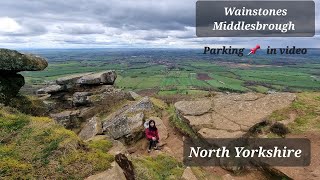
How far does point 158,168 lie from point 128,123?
7.19 m

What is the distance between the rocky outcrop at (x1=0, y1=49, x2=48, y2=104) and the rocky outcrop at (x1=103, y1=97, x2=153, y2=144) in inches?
241

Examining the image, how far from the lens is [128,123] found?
21219mm

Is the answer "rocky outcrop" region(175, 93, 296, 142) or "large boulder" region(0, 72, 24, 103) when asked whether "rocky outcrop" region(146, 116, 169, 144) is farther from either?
"large boulder" region(0, 72, 24, 103)

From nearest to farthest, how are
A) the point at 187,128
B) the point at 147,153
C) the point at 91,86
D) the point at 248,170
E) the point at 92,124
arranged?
the point at 248,170, the point at 147,153, the point at 187,128, the point at 92,124, the point at 91,86

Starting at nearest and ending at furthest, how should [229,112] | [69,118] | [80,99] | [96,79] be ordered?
[229,112], [69,118], [80,99], [96,79]

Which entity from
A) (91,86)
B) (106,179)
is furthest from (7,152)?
(91,86)

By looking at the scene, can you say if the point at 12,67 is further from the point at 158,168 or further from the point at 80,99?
the point at 158,168

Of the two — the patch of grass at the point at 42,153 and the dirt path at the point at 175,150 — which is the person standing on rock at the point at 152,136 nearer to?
the dirt path at the point at 175,150

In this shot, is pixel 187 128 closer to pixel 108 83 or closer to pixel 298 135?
pixel 298 135

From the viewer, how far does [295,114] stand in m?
18.6

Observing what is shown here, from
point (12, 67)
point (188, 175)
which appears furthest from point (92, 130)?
point (188, 175)

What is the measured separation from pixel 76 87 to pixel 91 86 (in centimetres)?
147

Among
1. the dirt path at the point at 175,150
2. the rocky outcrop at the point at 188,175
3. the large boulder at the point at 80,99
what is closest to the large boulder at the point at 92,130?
the dirt path at the point at 175,150

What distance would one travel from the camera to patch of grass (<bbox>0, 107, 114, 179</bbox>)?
10.5m
